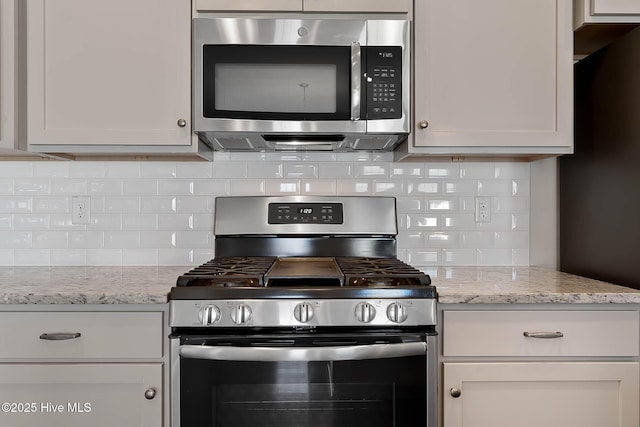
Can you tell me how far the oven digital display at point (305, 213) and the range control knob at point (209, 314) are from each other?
2.10ft

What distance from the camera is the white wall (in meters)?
1.96

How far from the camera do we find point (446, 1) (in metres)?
1.65

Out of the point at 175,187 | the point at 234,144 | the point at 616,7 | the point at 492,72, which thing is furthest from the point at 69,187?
the point at 616,7

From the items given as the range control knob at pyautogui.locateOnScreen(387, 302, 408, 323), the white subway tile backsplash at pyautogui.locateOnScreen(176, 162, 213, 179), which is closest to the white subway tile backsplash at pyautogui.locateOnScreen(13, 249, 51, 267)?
the white subway tile backsplash at pyautogui.locateOnScreen(176, 162, 213, 179)

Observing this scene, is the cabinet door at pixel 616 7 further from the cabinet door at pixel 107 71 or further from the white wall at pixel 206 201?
the cabinet door at pixel 107 71

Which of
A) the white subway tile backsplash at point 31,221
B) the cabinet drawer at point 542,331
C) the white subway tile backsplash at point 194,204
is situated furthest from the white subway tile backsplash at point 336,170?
the white subway tile backsplash at point 31,221

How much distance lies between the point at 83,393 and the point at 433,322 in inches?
38.7

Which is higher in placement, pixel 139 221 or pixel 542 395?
pixel 139 221

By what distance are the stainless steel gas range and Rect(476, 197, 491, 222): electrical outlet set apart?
2.43ft

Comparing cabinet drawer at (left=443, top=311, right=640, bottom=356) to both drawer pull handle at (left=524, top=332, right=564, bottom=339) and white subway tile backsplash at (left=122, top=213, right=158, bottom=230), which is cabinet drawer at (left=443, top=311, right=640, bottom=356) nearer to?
drawer pull handle at (left=524, top=332, right=564, bottom=339)

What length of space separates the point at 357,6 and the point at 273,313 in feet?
3.42

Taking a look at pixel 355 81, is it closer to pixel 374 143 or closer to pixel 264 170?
pixel 374 143

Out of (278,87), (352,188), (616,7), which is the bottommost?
(352,188)

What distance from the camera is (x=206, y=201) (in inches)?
77.9
